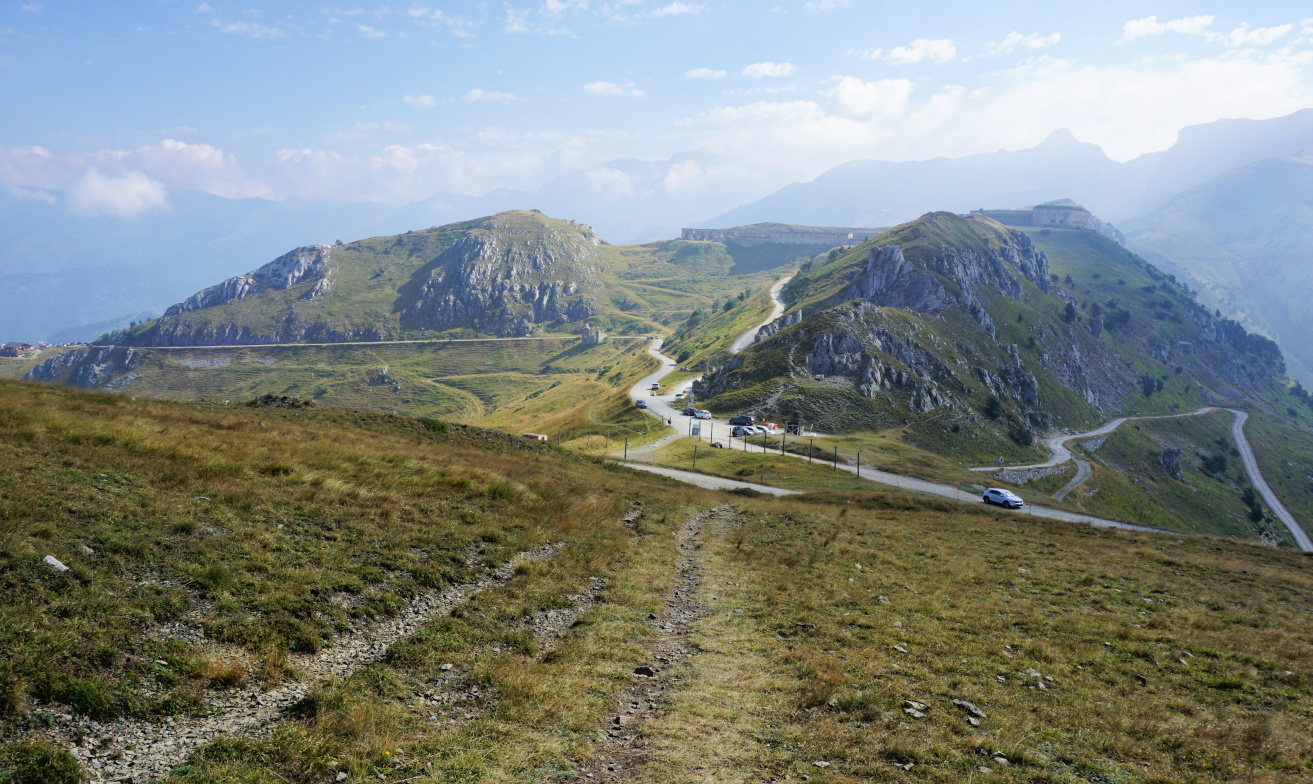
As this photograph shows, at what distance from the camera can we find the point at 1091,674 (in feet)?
46.9

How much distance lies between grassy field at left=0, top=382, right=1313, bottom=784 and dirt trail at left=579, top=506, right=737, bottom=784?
10cm

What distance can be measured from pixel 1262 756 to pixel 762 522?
2468cm

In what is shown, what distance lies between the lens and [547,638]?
14.3 metres

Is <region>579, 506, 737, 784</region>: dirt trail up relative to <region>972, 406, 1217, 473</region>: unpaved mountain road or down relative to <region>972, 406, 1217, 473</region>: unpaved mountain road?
up

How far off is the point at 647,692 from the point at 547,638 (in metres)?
3.29

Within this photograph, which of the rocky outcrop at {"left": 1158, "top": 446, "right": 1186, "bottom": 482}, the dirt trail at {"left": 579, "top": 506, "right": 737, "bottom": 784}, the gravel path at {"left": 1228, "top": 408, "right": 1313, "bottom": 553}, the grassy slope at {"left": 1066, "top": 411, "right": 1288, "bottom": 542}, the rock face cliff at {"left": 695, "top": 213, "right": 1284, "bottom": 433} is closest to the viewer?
the dirt trail at {"left": 579, "top": 506, "right": 737, "bottom": 784}

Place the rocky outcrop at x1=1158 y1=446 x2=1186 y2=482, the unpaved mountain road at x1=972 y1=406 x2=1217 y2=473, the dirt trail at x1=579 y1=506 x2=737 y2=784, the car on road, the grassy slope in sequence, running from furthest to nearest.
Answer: the rocky outcrop at x1=1158 y1=446 x2=1186 y2=482 < the grassy slope < the unpaved mountain road at x1=972 y1=406 x2=1217 y2=473 < the car on road < the dirt trail at x1=579 y1=506 x2=737 y2=784

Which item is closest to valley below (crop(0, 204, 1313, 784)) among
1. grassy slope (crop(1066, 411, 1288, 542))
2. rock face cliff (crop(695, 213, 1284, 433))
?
rock face cliff (crop(695, 213, 1284, 433))

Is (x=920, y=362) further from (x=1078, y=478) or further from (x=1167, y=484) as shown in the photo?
(x=1167, y=484)

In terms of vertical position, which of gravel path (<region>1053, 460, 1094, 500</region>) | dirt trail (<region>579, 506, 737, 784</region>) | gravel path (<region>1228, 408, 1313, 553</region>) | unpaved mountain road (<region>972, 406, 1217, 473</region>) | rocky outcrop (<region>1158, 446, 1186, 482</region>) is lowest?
gravel path (<region>1228, 408, 1313, 553</region>)

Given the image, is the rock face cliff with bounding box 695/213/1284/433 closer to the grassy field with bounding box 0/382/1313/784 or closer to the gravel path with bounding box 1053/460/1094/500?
the gravel path with bounding box 1053/460/1094/500

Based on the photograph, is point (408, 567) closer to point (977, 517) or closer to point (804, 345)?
point (977, 517)

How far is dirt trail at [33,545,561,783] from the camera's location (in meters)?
7.33

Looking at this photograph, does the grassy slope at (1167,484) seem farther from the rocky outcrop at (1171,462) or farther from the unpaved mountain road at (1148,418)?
the unpaved mountain road at (1148,418)
